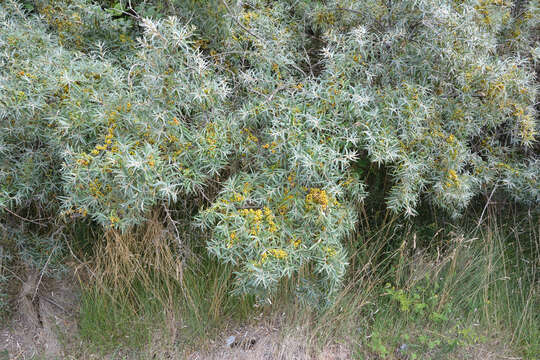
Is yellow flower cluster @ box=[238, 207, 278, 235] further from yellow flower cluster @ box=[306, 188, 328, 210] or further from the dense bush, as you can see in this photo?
yellow flower cluster @ box=[306, 188, 328, 210]

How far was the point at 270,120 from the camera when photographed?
2.86 metres

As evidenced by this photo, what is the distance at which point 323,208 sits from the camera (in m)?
2.58

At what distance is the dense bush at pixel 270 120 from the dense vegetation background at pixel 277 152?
0.05 feet

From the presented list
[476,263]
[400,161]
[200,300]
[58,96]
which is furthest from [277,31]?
[476,263]

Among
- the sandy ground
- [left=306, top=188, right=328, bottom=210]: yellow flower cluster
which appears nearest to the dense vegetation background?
[left=306, top=188, right=328, bottom=210]: yellow flower cluster

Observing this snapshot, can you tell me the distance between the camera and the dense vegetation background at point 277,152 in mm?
2631

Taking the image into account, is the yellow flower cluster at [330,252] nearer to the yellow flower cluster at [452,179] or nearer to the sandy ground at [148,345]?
the sandy ground at [148,345]

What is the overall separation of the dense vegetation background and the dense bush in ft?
0.05

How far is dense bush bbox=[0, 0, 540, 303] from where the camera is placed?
259cm

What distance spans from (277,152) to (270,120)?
24 cm

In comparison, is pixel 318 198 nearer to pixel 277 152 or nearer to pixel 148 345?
pixel 277 152

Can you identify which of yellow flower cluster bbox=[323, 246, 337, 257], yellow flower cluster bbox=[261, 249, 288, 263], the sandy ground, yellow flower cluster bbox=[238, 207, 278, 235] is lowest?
the sandy ground

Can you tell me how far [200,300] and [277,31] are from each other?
192cm

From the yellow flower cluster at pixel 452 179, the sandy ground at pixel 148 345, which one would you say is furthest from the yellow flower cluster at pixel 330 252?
the yellow flower cluster at pixel 452 179
